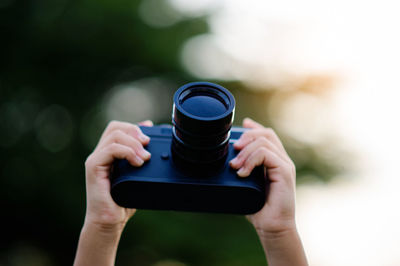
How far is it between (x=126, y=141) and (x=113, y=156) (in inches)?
3.0

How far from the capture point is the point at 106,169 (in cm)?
140

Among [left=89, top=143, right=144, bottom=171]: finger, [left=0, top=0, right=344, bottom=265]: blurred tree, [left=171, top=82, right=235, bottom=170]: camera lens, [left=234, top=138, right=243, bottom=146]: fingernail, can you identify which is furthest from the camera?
[left=0, top=0, right=344, bottom=265]: blurred tree

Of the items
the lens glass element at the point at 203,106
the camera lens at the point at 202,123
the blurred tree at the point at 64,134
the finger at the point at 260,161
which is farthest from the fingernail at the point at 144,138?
the blurred tree at the point at 64,134

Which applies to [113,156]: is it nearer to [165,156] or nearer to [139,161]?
[139,161]

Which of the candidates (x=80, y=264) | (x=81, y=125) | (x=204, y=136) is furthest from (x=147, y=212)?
(x=204, y=136)

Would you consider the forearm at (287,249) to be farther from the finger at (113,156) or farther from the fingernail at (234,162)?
the finger at (113,156)

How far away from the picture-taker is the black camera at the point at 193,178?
1.28 m

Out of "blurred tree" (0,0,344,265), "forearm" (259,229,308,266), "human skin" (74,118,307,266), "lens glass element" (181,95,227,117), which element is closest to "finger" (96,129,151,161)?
"human skin" (74,118,307,266)

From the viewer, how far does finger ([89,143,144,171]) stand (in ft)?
4.44

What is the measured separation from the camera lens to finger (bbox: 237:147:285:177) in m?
0.09

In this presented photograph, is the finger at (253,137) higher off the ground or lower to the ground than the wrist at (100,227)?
higher

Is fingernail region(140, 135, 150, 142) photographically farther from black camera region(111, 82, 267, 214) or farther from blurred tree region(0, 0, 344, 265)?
blurred tree region(0, 0, 344, 265)

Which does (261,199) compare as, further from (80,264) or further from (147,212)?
(147,212)

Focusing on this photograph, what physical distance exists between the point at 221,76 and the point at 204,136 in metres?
5.26
